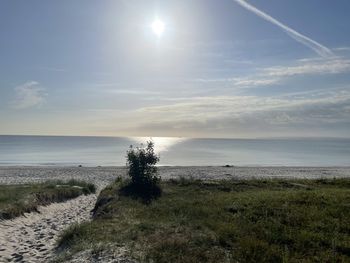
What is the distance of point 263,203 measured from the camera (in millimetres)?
18375

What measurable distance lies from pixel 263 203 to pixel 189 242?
7.60 m

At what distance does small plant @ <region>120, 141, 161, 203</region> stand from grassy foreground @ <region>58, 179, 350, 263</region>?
11.4 feet

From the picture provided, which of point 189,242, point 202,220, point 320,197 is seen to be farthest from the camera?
point 320,197

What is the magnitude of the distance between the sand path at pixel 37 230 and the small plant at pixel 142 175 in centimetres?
324

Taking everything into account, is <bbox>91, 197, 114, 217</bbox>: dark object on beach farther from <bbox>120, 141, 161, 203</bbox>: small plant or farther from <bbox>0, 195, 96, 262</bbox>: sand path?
<bbox>120, 141, 161, 203</bbox>: small plant

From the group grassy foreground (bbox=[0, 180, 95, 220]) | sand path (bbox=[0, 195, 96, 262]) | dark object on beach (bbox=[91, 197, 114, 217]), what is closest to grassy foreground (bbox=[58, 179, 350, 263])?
sand path (bbox=[0, 195, 96, 262])

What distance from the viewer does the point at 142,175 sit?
26984mm

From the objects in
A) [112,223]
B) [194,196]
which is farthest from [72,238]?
[194,196]

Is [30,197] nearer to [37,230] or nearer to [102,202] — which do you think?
[102,202]

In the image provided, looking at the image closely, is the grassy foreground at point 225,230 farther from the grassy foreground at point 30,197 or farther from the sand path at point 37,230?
the grassy foreground at point 30,197

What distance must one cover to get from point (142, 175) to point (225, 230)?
47.5 feet

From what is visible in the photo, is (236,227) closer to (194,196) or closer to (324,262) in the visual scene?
(324,262)

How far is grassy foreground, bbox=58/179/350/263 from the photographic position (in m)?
10.8

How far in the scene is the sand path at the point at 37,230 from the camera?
13398mm
